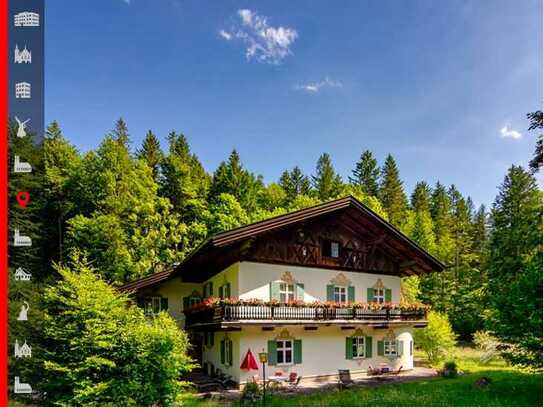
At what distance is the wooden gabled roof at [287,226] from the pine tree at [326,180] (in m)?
25.4

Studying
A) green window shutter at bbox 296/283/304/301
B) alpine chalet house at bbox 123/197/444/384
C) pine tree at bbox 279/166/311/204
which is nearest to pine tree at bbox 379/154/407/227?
pine tree at bbox 279/166/311/204

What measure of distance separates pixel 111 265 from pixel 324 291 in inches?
724

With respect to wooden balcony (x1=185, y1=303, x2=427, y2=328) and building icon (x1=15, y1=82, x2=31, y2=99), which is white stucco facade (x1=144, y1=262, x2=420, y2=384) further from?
building icon (x1=15, y1=82, x2=31, y2=99)

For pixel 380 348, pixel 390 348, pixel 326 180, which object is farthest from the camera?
pixel 326 180

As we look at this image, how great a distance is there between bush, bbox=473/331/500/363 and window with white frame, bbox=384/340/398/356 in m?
5.35

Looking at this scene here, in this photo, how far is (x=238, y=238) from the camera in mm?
17109

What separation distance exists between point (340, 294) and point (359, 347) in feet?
10.9

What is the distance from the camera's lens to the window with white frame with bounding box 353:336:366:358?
70.5ft

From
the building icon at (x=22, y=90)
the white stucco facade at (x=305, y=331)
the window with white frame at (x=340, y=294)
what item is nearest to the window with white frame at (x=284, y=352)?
the white stucco facade at (x=305, y=331)

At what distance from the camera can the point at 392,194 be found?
53.8 m

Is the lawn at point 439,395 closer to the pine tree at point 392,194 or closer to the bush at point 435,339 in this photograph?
the bush at point 435,339

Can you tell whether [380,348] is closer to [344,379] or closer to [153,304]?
[344,379]

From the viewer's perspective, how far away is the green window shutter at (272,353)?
18.5 metres

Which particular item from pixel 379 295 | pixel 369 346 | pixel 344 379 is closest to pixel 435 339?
pixel 379 295
